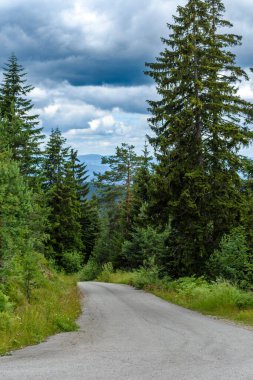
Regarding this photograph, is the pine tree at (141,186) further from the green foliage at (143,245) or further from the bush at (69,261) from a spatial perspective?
the bush at (69,261)

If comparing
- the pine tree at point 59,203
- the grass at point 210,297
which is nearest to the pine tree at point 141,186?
the pine tree at point 59,203

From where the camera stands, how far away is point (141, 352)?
949 centimetres

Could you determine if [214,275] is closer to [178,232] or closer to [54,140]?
[178,232]

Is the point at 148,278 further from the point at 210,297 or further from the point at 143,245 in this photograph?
the point at 143,245

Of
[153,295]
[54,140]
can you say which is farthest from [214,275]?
[54,140]

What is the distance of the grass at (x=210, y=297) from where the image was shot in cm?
1633

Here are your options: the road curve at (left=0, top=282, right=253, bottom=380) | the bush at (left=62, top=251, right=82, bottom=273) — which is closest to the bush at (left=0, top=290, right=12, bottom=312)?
the road curve at (left=0, top=282, right=253, bottom=380)

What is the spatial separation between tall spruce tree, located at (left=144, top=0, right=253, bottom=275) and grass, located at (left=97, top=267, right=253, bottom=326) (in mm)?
1566

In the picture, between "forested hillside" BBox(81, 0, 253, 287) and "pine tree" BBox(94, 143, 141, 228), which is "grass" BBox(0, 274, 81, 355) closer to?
"forested hillside" BBox(81, 0, 253, 287)

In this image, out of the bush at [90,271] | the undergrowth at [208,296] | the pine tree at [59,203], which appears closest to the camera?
the undergrowth at [208,296]

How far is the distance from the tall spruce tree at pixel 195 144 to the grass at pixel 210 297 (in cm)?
157

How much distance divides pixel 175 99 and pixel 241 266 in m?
9.58

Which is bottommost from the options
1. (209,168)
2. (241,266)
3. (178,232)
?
(241,266)

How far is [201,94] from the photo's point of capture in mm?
24234
